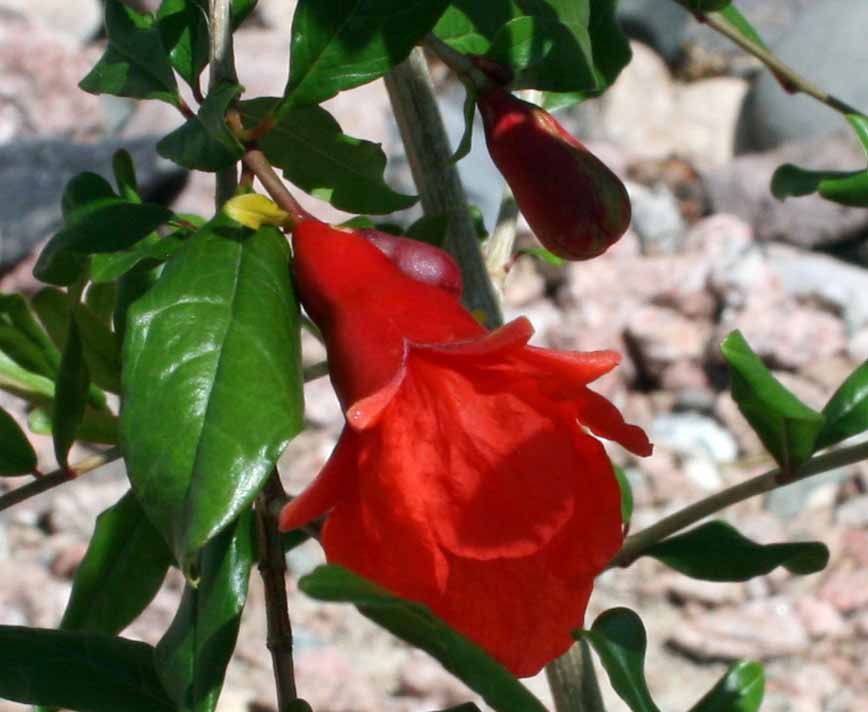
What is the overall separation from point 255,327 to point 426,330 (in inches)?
2.9

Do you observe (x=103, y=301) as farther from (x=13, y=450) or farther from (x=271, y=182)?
(x=271, y=182)

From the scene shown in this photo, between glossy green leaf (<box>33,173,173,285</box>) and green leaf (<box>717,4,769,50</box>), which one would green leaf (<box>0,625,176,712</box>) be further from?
green leaf (<box>717,4,769,50</box>)

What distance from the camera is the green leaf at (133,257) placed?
2.18 feet

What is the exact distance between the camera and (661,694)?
2549 millimetres

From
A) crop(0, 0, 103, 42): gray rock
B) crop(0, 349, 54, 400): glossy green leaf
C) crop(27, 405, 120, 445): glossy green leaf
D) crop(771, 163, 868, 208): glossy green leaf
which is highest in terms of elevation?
crop(0, 0, 103, 42): gray rock

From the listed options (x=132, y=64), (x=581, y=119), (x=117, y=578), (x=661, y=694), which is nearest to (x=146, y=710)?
(x=117, y=578)

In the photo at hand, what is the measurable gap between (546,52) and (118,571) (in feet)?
1.24

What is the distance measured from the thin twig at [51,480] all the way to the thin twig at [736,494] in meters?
0.31

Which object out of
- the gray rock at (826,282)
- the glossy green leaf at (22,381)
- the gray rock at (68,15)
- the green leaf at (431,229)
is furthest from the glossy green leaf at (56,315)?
the gray rock at (68,15)

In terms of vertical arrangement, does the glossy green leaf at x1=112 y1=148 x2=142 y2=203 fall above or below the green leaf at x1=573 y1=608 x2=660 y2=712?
above

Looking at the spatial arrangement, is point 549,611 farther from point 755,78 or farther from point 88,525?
point 755,78

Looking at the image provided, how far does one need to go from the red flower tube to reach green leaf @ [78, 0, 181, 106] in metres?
0.14

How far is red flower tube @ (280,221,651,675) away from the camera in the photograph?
0.58 metres

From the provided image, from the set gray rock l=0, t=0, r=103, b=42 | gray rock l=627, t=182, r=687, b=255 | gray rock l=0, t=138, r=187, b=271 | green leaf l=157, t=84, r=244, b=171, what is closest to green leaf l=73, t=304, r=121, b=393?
green leaf l=157, t=84, r=244, b=171
